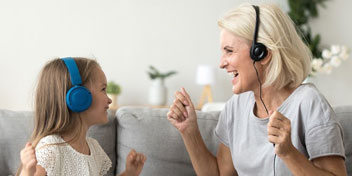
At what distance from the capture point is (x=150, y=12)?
520cm

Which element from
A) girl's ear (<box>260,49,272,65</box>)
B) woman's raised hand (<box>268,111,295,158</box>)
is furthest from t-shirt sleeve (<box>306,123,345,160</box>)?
girl's ear (<box>260,49,272,65</box>)

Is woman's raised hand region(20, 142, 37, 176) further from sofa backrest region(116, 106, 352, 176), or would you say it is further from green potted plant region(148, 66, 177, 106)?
green potted plant region(148, 66, 177, 106)

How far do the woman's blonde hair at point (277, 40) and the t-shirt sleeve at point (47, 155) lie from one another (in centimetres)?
73

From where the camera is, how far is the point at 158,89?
494 centimetres

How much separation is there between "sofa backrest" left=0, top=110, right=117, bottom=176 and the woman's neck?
67 cm

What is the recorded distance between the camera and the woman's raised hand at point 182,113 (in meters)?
1.79

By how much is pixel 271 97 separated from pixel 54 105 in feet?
2.53

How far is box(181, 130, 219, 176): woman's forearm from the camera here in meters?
1.81

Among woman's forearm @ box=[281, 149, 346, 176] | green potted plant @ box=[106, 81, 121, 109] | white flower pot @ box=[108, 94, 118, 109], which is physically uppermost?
woman's forearm @ box=[281, 149, 346, 176]

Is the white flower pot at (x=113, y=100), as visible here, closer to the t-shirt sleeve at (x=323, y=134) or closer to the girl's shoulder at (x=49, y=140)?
the girl's shoulder at (x=49, y=140)

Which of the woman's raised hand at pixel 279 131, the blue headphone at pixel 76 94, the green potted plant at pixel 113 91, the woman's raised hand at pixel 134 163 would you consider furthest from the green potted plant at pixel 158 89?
the woman's raised hand at pixel 279 131

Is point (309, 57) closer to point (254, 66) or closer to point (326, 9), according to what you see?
point (254, 66)

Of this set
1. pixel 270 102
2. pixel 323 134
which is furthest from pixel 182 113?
pixel 323 134

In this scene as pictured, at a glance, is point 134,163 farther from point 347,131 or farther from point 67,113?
point 347,131
